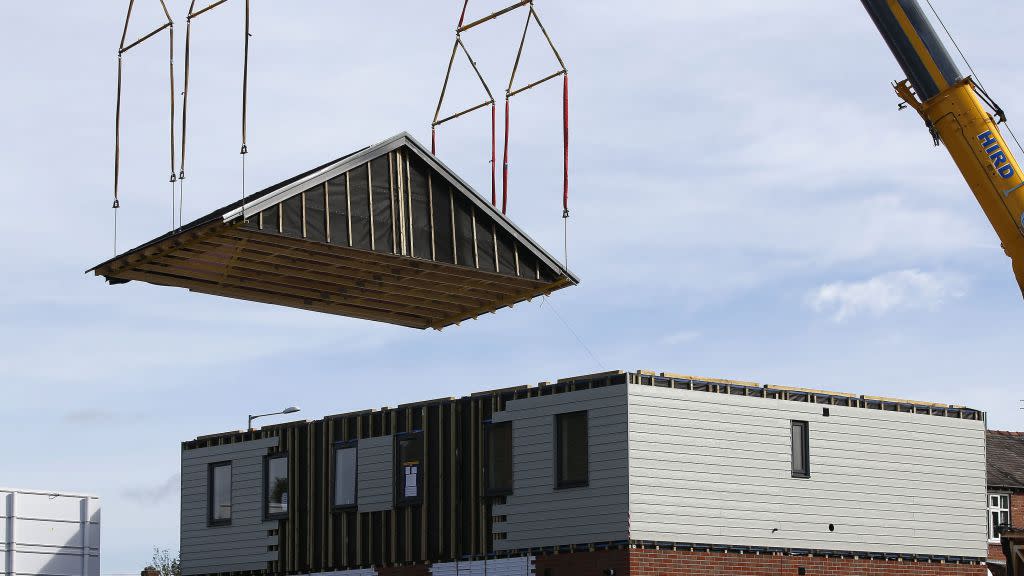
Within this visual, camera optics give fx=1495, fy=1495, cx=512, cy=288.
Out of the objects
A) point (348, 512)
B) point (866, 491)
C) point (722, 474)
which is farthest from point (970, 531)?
point (348, 512)

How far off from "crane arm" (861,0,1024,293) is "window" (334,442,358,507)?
54.1 ft

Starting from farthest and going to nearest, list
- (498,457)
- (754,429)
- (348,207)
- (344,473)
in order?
(344,473) < (498,457) < (754,429) < (348,207)

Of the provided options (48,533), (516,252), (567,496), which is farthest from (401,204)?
(48,533)

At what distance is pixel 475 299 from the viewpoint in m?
29.4

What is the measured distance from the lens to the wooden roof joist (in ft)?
81.5

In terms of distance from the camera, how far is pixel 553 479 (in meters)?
33.2

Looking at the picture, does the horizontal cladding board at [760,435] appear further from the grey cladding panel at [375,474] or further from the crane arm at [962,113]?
the grey cladding panel at [375,474]

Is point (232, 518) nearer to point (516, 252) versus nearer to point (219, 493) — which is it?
point (219, 493)

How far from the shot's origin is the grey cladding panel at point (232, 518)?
40.2m

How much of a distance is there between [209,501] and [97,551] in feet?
12.3

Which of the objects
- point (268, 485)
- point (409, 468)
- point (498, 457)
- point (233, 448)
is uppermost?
point (233, 448)

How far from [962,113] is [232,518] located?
21858mm

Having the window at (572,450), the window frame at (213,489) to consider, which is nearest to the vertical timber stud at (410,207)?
the window at (572,450)

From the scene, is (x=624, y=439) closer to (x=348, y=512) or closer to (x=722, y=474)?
(x=722, y=474)
